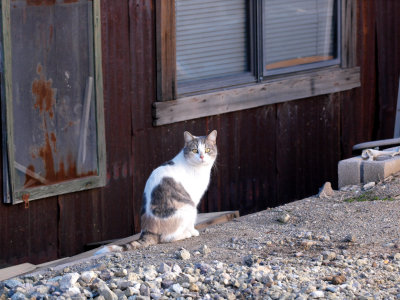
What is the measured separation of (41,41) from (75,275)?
9.10 ft

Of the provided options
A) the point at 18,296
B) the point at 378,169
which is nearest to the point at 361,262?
the point at 18,296

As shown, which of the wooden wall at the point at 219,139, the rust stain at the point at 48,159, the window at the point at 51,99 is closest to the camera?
the window at the point at 51,99

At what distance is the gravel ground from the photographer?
512 cm

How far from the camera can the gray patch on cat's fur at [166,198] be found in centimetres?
666

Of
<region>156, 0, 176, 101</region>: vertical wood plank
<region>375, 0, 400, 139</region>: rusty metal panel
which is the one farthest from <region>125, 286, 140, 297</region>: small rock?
<region>375, 0, 400, 139</region>: rusty metal panel

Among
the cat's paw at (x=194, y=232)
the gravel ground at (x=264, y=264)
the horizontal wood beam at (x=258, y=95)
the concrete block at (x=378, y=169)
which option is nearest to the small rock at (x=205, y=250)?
the gravel ground at (x=264, y=264)

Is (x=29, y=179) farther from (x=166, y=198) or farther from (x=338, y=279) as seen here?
(x=338, y=279)

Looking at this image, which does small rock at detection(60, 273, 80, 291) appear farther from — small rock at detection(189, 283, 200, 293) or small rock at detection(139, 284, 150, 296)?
small rock at detection(189, 283, 200, 293)

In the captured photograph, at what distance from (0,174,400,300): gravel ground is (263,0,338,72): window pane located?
9.52ft

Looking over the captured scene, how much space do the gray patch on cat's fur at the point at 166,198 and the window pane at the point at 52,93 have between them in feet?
4.26

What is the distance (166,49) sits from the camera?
845 cm

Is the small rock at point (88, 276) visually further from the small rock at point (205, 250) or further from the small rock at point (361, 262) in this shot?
the small rock at point (361, 262)

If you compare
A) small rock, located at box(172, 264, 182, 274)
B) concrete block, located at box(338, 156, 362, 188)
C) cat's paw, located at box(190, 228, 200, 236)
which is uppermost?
concrete block, located at box(338, 156, 362, 188)

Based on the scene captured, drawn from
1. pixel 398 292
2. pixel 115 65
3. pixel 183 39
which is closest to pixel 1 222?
pixel 115 65
